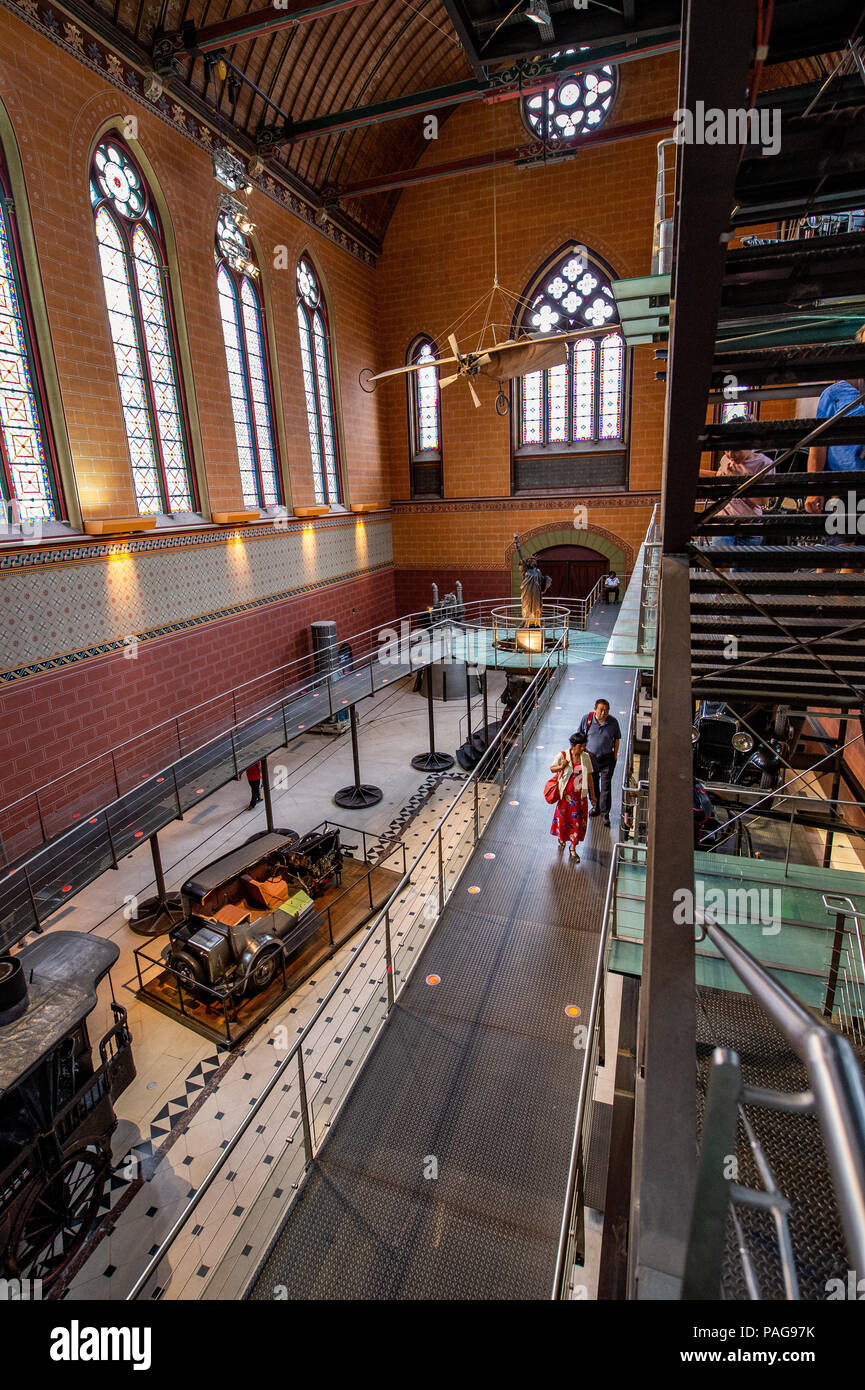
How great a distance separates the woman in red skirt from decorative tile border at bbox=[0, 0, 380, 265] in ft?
28.0

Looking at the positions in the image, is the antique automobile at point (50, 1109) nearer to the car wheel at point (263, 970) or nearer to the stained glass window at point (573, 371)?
the car wheel at point (263, 970)

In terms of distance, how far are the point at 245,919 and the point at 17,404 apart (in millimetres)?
5639

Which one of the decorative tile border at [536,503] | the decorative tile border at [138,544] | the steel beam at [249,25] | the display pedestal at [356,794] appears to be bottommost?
the display pedestal at [356,794]

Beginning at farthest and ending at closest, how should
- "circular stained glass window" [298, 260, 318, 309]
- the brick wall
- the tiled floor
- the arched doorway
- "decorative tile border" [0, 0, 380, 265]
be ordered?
the arched doorway, the brick wall, "circular stained glass window" [298, 260, 318, 309], "decorative tile border" [0, 0, 380, 265], the tiled floor

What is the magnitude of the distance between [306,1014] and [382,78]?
549 inches

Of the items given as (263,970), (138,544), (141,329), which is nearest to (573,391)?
(141,329)

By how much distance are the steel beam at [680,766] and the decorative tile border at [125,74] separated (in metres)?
8.27

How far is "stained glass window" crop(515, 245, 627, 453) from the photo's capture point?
532 inches

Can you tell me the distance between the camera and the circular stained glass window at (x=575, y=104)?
41.0 ft

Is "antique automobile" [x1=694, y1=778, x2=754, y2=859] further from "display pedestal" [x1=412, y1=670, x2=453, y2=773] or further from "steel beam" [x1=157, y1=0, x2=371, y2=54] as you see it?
"steel beam" [x1=157, y1=0, x2=371, y2=54]

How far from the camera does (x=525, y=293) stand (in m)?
13.7

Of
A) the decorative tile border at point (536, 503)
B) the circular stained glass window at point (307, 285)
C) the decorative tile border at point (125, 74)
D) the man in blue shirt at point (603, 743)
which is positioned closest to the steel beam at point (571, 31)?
the man in blue shirt at point (603, 743)

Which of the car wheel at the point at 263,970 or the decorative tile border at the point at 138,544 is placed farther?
the decorative tile border at the point at 138,544

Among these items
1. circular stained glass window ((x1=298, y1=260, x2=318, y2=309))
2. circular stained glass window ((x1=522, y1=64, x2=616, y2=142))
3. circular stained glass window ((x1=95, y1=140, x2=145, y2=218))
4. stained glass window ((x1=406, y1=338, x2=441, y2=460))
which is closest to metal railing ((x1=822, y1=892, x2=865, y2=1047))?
circular stained glass window ((x1=95, y1=140, x2=145, y2=218))
